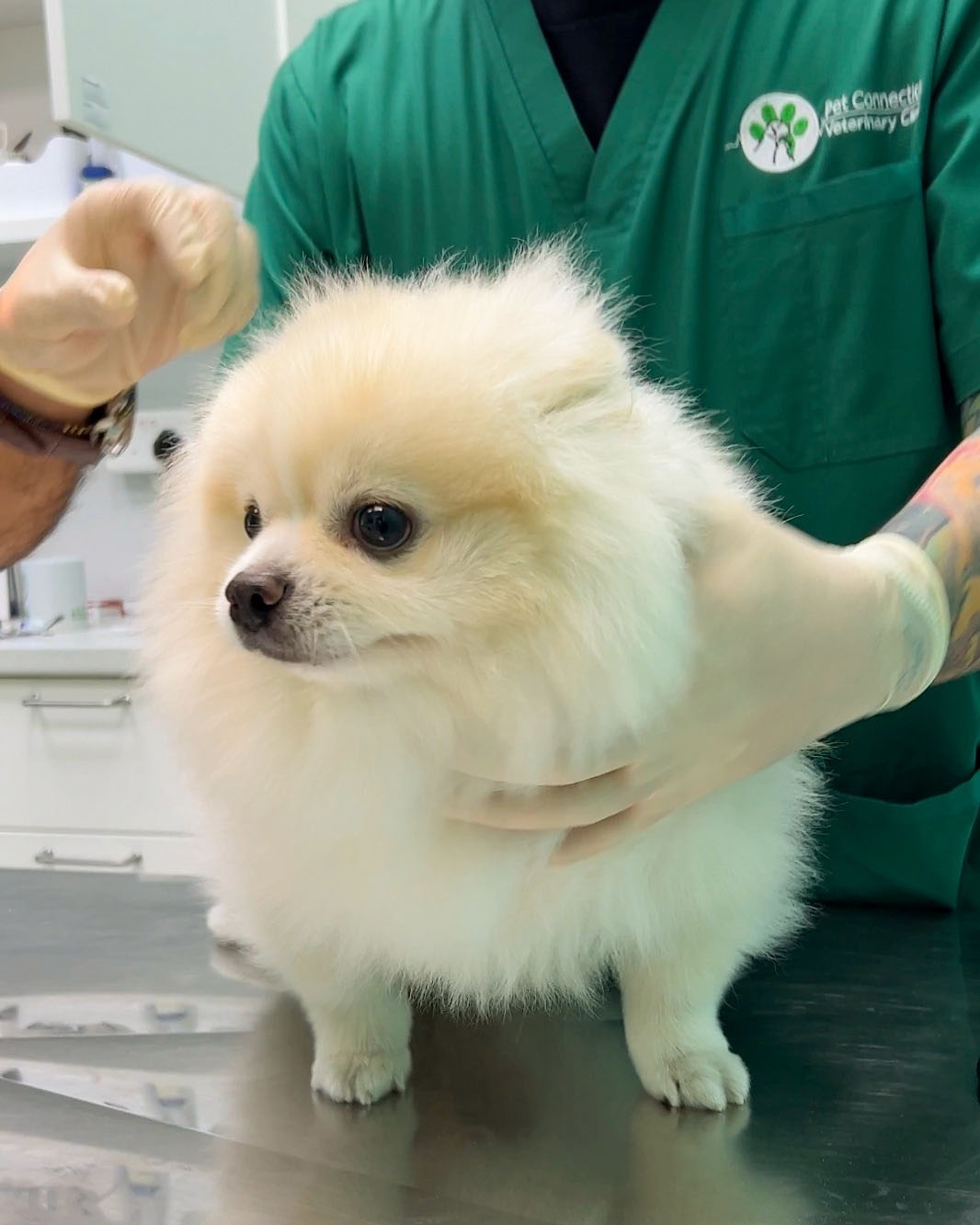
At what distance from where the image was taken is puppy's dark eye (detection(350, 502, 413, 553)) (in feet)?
2.33

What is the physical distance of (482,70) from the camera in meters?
1.23

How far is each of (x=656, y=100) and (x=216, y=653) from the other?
30.8 inches

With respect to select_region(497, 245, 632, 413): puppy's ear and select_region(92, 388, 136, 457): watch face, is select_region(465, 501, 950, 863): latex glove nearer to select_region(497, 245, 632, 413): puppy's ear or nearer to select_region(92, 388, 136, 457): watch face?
select_region(497, 245, 632, 413): puppy's ear

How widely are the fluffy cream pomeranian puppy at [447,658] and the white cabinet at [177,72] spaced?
1.24 meters

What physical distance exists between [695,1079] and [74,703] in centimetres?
197

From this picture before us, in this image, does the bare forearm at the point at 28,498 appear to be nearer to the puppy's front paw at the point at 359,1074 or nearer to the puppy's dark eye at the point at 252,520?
the puppy's dark eye at the point at 252,520

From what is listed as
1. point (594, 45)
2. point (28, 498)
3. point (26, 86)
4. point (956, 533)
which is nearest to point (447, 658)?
point (956, 533)

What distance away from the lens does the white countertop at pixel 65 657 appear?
2395 mm

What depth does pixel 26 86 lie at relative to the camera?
9.96ft

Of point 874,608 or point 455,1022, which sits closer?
point 874,608

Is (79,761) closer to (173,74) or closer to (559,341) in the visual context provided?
(173,74)

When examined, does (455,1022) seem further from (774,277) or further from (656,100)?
(656,100)

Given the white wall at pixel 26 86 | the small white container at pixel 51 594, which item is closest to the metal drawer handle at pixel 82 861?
the small white container at pixel 51 594

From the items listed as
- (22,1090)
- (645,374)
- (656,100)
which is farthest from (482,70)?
(22,1090)
